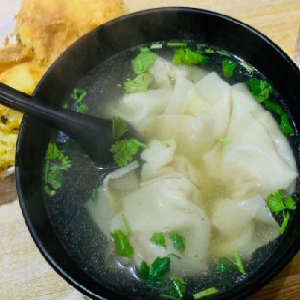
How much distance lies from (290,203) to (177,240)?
0.38m

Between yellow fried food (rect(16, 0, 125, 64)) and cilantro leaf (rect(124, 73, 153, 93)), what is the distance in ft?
1.22

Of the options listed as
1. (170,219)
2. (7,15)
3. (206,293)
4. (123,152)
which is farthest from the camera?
(7,15)

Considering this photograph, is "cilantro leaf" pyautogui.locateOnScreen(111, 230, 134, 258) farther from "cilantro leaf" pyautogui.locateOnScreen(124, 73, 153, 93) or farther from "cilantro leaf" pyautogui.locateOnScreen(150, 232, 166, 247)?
"cilantro leaf" pyautogui.locateOnScreen(124, 73, 153, 93)

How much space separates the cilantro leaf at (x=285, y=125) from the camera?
1.64m

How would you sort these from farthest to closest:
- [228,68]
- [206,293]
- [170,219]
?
[228,68] < [170,219] < [206,293]

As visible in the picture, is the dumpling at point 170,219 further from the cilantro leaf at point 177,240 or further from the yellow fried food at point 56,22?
the yellow fried food at point 56,22

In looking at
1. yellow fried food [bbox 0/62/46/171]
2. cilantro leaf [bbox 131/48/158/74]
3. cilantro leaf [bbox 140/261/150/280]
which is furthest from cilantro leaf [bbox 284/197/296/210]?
yellow fried food [bbox 0/62/46/171]

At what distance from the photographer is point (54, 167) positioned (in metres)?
1.65

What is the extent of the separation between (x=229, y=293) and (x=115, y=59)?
0.99 m

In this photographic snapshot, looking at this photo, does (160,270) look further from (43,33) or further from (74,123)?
(43,33)

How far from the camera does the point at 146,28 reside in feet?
5.82

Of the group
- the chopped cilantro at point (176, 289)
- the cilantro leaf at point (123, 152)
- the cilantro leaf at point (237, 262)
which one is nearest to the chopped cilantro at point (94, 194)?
the cilantro leaf at point (123, 152)

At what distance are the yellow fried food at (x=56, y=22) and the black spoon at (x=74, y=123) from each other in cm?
54

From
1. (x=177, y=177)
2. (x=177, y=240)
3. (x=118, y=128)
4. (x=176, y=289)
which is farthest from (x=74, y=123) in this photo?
(x=176, y=289)
